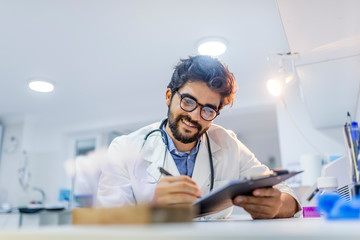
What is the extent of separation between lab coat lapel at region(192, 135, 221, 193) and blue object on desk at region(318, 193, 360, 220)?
0.83 m

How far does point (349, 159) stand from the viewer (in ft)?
2.95

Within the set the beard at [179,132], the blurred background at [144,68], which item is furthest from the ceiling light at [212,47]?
the beard at [179,132]

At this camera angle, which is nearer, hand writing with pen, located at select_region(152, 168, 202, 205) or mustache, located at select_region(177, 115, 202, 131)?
hand writing with pen, located at select_region(152, 168, 202, 205)

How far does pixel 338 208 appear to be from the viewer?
51 cm

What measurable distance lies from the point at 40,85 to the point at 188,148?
6.93ft

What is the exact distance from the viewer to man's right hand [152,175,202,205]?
802mm

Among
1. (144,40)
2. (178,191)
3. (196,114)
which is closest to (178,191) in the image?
(178,191)

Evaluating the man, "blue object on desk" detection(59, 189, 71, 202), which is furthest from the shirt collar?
"blue object on desk" detection(59, 189, 71, 202)

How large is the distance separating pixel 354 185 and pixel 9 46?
246cm

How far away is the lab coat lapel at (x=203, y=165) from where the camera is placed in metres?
1.37

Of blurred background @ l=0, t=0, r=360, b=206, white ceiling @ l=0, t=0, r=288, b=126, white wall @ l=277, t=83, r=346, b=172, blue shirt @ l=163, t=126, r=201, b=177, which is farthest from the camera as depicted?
white wall @ l=277, t=83, r=346, b=172

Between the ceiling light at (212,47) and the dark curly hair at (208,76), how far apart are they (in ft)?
2.87

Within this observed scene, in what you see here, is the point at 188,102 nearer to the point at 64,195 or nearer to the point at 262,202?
the point at 262,202

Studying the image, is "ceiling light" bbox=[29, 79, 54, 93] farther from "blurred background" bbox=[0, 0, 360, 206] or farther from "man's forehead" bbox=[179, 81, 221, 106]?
"man's forehead" bbox=[179, 81, 221, 106]
